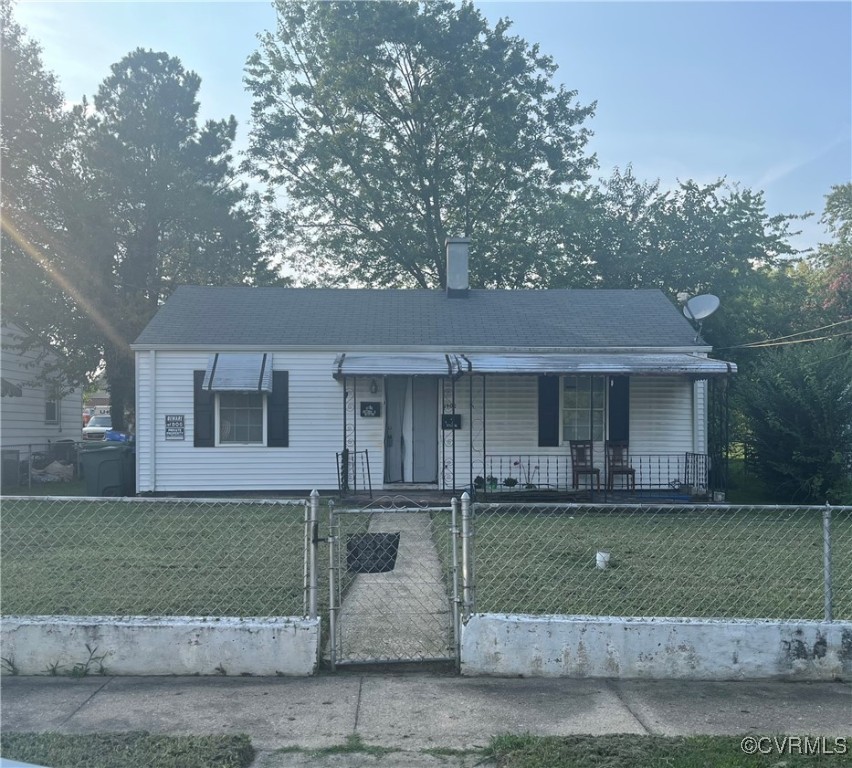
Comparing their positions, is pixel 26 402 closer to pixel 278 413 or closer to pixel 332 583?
pixel 278 413

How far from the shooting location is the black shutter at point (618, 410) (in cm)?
1457

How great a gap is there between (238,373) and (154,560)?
6199 mm

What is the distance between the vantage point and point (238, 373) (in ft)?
45.9

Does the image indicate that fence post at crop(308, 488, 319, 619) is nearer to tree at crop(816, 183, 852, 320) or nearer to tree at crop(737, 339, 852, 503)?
tree at crop(737, 339, 852, 503)

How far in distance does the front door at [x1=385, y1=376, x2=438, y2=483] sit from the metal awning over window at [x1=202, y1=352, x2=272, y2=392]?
90.7 inches

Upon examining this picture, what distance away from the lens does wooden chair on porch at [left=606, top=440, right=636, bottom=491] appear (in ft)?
45.6

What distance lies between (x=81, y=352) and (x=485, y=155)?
15005mm

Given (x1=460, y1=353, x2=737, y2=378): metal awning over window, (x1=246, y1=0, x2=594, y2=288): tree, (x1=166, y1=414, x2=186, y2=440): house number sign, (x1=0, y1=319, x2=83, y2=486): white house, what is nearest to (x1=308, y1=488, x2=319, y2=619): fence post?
(x1=460, y1=353, x2=737, y2=378): metal awning over window

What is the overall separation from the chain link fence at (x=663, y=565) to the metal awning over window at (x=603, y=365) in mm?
2495

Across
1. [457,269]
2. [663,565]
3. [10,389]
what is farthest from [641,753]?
[10,389]

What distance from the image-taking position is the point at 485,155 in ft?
91.1

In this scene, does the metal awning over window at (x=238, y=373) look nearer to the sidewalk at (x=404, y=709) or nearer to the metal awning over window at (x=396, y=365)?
the metal awning over window at (x=396, y=365)

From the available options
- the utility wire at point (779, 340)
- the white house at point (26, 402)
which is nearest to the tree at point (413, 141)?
the utility wire at point (779, 340)

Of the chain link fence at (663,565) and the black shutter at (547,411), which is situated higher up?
the black shutter at (547,411)
